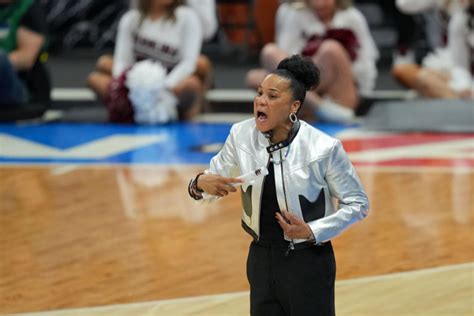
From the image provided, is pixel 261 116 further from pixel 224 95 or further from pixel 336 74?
pixel 224 95

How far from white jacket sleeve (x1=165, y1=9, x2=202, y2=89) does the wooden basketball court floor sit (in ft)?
3.22

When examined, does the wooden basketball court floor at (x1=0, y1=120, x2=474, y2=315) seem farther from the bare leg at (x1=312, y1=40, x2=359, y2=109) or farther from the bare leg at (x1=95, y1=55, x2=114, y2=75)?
the bare leg at (x1=95, y1=55, x2=114, y2=75)

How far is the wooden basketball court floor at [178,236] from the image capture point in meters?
5.17

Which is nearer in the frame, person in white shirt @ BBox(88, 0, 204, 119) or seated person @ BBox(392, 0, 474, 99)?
seated person @ BBox(392, 0, 474, 99)

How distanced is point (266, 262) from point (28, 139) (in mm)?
5798

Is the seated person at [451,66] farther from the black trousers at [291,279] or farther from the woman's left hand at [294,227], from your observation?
the woman's left hand at [294,227]

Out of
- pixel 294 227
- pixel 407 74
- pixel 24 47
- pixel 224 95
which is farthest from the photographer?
pixel 224 95

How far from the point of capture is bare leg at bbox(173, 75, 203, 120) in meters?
9.91

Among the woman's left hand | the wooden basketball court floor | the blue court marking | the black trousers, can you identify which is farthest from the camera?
the blue court marking

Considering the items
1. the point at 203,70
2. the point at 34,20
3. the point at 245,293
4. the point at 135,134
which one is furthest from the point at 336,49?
the point at 245,293

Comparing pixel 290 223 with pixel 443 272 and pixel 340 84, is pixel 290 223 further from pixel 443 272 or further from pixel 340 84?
pixel 340 84

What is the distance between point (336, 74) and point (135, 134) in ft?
5.33

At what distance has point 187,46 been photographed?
9867 millimetres

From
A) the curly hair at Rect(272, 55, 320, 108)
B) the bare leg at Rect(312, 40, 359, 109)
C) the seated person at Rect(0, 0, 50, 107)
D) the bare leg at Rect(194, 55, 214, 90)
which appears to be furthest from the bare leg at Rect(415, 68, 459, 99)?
the curly hair at Rect(272, 55, 320, 108)
